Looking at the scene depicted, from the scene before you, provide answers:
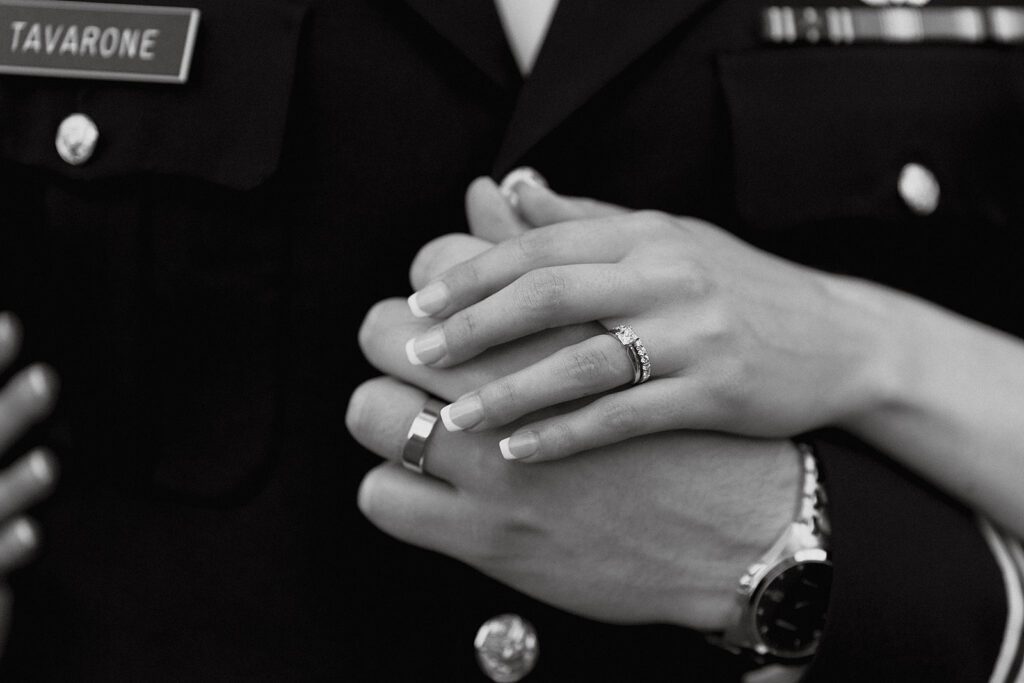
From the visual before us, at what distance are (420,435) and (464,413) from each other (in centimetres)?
7

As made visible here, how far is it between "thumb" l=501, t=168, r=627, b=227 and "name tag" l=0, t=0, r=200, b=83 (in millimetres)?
298

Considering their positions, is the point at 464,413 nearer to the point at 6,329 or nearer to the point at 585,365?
the point at 585,365

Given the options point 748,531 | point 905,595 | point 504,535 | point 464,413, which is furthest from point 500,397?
point 905,595

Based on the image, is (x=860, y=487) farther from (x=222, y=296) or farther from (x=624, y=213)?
(x=222, y=296)

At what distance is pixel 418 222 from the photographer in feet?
2.56

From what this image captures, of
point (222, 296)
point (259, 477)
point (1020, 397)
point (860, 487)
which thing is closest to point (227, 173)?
point (222, 296)

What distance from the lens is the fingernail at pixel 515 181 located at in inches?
29.6

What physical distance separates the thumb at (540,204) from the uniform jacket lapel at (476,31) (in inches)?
3.5

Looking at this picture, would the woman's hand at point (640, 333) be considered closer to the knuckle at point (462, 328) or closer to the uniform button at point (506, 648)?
the knuckle at point (462, 328)

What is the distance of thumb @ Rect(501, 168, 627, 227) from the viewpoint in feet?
2.37

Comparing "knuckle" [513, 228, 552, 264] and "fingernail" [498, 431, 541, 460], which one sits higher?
"knuckle" [513, 228, 552, 264]

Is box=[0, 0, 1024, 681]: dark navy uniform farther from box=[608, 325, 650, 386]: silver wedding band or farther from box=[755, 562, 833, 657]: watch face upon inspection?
box=[608, 325, 650, 386]: silver wedding band

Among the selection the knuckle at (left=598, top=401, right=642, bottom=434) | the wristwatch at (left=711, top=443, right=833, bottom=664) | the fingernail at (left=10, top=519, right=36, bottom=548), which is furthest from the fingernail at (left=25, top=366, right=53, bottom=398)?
the wristwatch at (left=711, top=443, right=833, bottom=664)

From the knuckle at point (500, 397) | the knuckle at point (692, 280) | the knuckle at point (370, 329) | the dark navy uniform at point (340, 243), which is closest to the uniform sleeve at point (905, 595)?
the dark navy uniform at point (340, 243)
